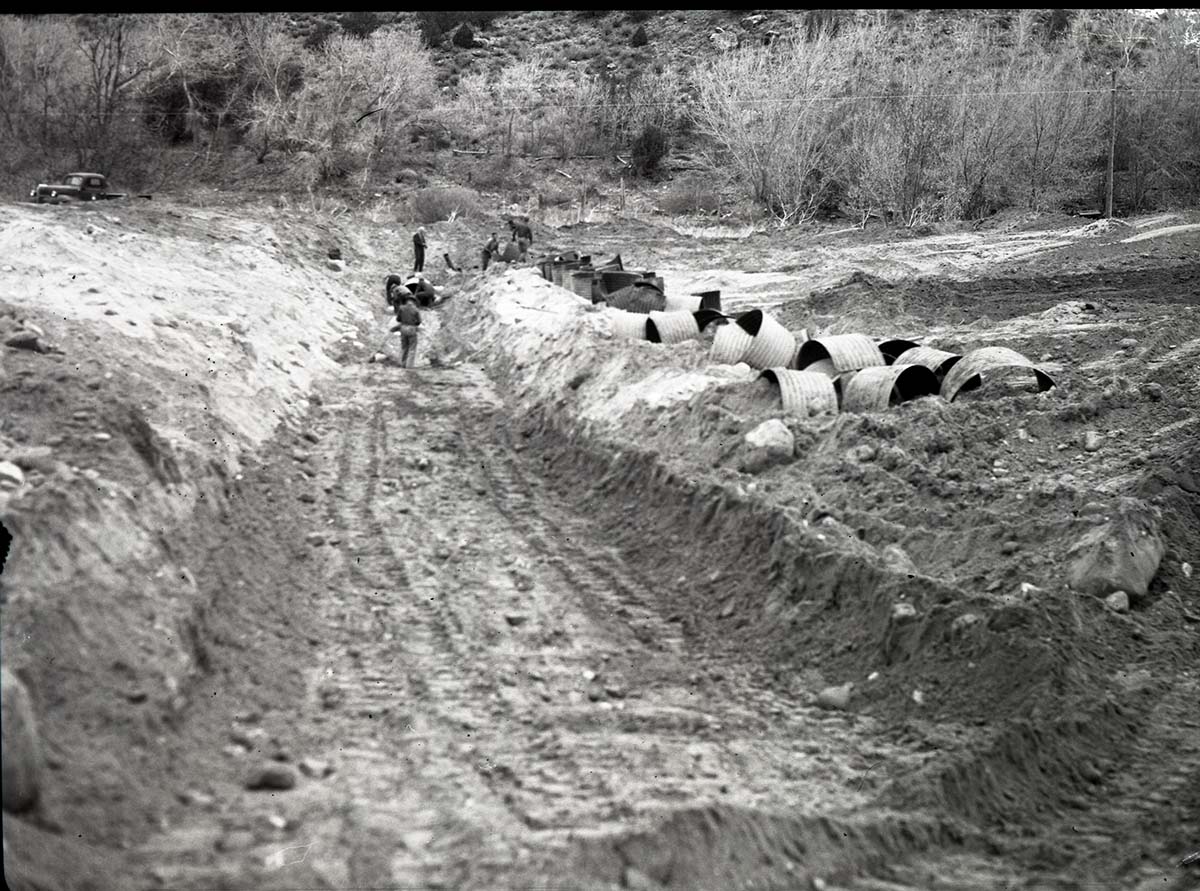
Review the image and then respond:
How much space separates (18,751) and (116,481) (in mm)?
3238

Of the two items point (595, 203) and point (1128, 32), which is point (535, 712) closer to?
point (595, 203)

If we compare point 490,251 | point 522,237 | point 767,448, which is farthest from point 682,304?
point 522,237

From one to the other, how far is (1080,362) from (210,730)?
35.7 ft

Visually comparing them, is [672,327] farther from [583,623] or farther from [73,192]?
[73,192]

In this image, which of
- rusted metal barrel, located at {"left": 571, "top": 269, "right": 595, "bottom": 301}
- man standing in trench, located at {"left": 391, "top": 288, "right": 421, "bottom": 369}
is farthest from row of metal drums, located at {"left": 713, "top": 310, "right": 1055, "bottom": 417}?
rusted metal barrel, located at {"left": 571, "top": 269, "right": 595, "bottom": 301}

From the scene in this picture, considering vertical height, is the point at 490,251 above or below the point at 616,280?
below

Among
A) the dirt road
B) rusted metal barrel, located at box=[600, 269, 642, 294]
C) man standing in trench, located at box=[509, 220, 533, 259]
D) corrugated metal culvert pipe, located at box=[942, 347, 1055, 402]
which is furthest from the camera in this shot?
man standing in trench, located at box=[509, 220, 533, 259]

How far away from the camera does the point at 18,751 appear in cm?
456

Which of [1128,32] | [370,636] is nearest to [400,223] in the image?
[370,636]

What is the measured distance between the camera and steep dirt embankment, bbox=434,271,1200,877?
6.30 metres

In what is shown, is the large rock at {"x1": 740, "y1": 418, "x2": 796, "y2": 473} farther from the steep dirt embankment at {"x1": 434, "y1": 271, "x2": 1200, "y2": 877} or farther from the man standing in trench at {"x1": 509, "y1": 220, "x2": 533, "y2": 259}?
the man standing in trench at {"x1": 509, "y1": 220, "x2": 533, "y2": 259}

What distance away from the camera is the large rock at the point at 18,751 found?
4.44m

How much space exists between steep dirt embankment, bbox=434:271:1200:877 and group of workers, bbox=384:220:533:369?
416 centimetres

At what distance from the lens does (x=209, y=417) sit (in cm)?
1035
